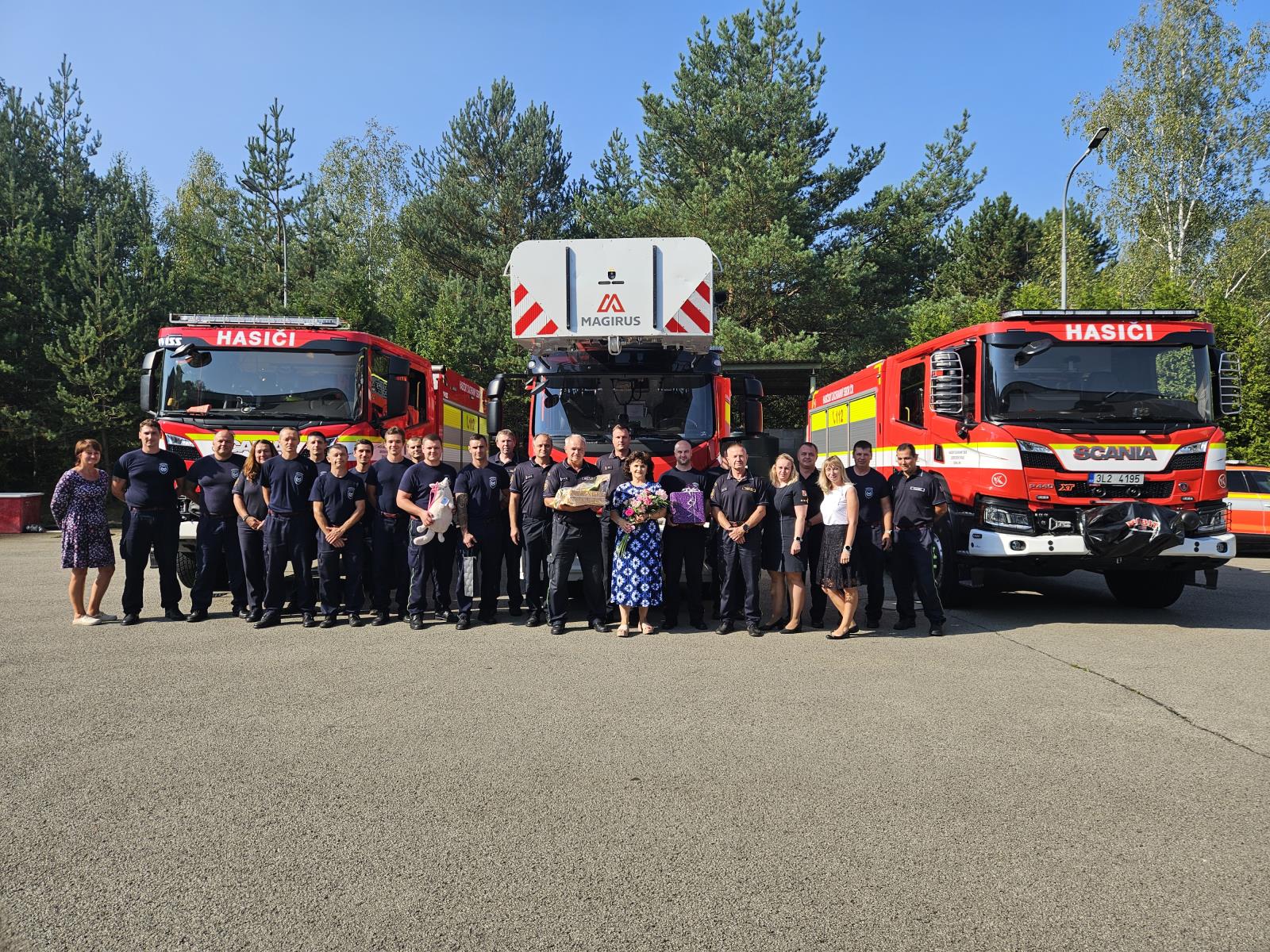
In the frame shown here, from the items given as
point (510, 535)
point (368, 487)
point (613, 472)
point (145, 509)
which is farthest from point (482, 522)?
point (145, 509)

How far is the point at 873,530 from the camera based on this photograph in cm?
855

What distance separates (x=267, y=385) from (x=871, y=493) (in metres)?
6.66

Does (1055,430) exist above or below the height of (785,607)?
above

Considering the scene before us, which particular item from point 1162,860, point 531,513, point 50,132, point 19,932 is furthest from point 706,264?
point 50,132

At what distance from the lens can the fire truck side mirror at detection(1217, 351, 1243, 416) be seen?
8875mm

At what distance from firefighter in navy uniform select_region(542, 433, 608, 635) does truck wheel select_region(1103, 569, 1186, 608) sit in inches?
211

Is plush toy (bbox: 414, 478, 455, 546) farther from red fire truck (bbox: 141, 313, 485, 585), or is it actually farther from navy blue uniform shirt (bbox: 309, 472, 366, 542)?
red fire truck (bbox: 141, 313, 485, 585)

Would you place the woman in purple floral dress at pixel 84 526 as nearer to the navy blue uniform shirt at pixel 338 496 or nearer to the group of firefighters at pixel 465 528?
the group of firefighters at pixel 465 528

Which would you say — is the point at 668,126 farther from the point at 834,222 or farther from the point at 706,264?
the point at 706,264

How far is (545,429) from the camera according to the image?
959 cm

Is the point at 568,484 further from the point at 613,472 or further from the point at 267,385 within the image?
the point at 267,385

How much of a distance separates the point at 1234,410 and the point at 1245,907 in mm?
7272

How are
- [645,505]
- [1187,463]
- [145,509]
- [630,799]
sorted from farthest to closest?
Answer: [1187,463] < [145,509] < [645,505] < [630,799]

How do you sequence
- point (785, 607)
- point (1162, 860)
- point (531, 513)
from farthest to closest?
point (785, 607), point (531, 513), point (1162, 860)
